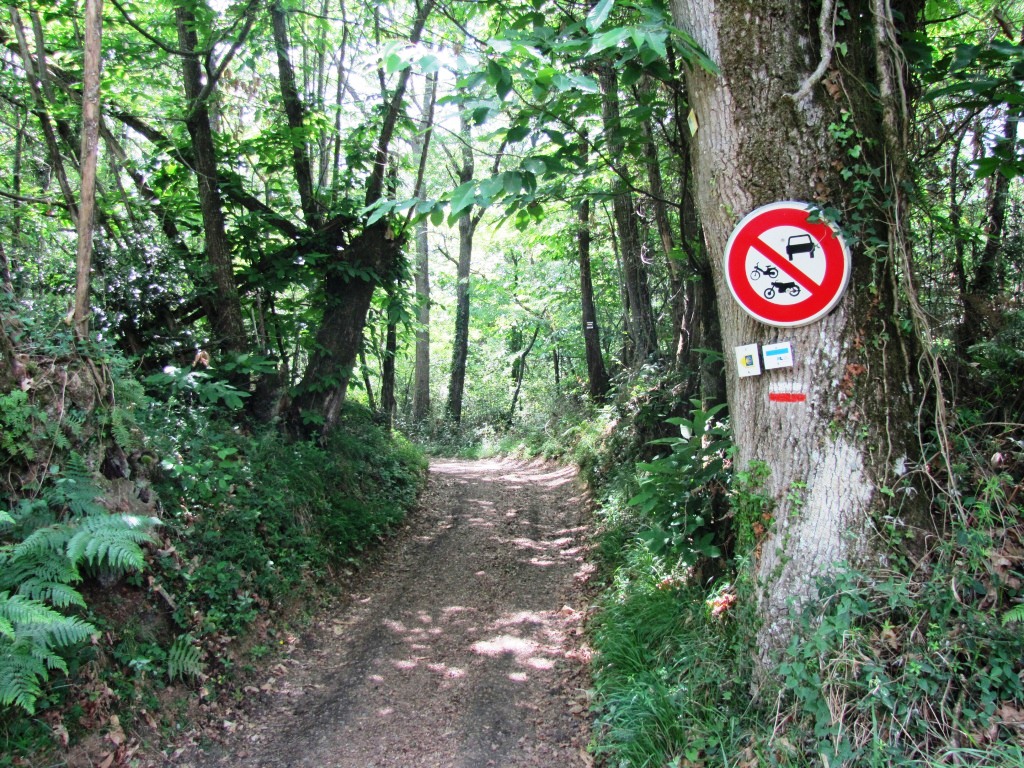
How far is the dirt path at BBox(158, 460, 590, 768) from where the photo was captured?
3980 millimetres

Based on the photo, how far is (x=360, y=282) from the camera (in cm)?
850

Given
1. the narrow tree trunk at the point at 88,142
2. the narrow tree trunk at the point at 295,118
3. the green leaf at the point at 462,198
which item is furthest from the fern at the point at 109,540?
the narrow tree trunk at the point at 295,118

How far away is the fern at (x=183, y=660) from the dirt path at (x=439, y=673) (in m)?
0.48

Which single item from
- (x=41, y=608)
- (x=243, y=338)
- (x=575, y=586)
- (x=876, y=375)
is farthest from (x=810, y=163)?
(x=243, y=338)

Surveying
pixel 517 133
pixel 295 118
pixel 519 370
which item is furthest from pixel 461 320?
pixel 517 133

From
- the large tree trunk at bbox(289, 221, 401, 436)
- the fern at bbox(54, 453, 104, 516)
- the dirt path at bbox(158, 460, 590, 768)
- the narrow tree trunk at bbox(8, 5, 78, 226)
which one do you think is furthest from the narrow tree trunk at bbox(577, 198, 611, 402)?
the fern at bbox(54, 453, 104, 516)

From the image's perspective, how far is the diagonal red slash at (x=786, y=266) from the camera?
3.04 metres

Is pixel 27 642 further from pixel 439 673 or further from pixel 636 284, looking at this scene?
pixel 636 284

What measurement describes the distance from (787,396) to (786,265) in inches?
26.1

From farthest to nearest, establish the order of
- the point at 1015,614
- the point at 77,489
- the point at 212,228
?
the point at 212,228 < the point at 77,489 < the point at 1015,614

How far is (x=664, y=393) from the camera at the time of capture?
8.12 metres

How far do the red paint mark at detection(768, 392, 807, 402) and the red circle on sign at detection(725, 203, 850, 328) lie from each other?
1.15 feet

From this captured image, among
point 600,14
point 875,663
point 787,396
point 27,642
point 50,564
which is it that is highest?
point 600,14

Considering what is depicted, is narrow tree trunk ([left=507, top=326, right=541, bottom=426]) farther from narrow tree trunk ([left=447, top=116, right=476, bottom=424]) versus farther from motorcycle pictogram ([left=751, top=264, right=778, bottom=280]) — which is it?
motorcycle pictogram ([left=751, top=264, right=778, bottom=280])
